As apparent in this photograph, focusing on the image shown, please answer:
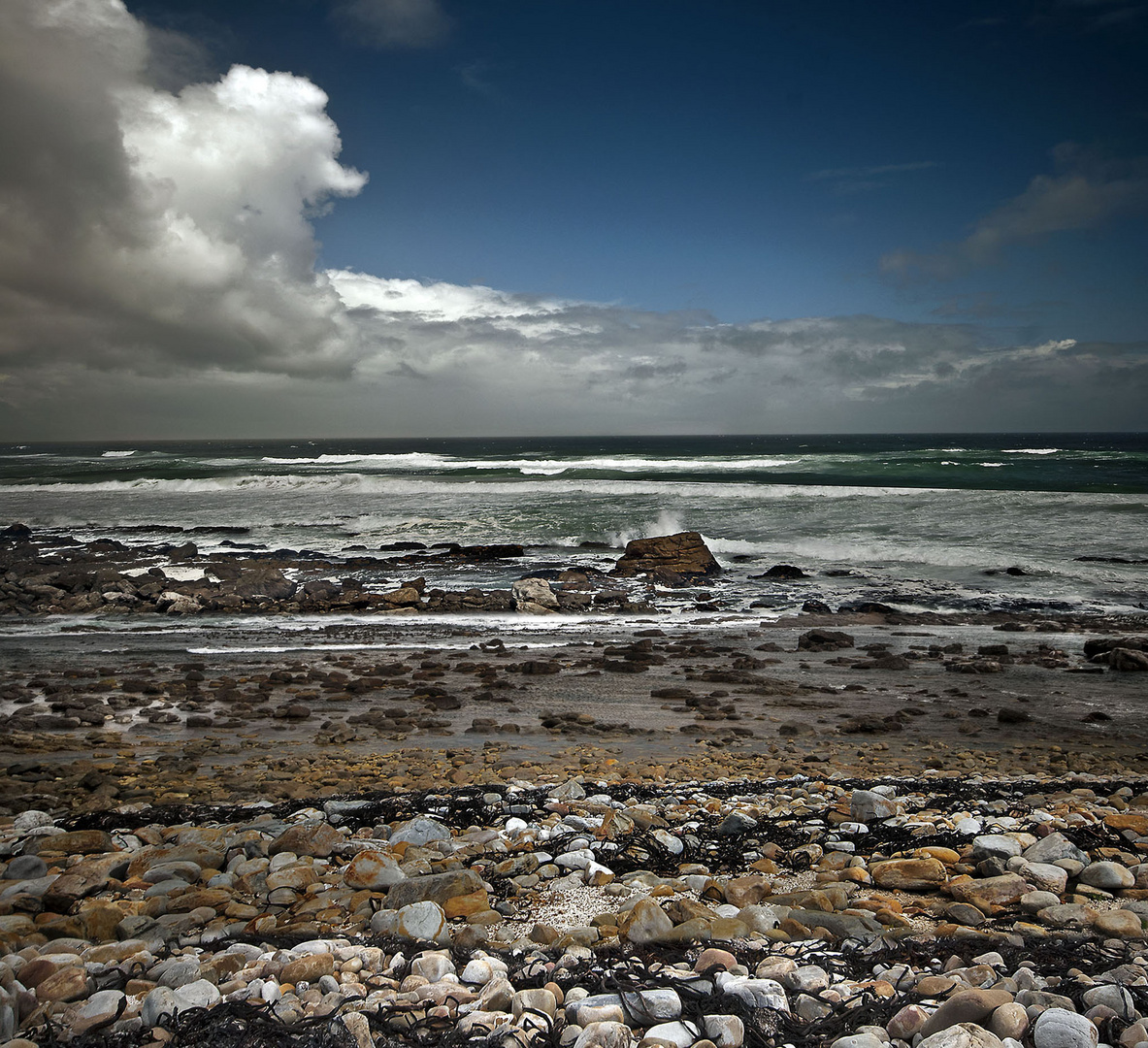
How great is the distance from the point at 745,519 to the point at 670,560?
907 cm

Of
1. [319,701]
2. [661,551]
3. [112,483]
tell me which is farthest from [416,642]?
[112,483]

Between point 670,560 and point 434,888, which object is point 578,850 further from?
point 670,560

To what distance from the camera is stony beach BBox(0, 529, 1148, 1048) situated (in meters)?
2.24

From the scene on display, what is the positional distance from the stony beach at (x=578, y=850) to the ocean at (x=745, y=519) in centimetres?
573

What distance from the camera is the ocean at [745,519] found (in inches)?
579

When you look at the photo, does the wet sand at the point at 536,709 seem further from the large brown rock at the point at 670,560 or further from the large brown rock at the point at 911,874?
the large brown rock at the point at 670,560

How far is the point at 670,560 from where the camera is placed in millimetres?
16328

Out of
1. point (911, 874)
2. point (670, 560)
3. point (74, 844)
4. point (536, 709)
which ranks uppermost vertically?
point (911, 874)

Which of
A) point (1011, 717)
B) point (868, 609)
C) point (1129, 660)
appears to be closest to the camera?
point (1011, 717)

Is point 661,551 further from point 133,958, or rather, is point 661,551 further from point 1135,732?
point 133,958

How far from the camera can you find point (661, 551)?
1655 centimetres

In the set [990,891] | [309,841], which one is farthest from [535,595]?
[990,891]

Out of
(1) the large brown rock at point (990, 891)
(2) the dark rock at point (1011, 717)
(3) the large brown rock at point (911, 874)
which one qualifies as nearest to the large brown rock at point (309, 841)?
(3) the large brown rock at point (911, 874)

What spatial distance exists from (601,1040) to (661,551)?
577 inches
